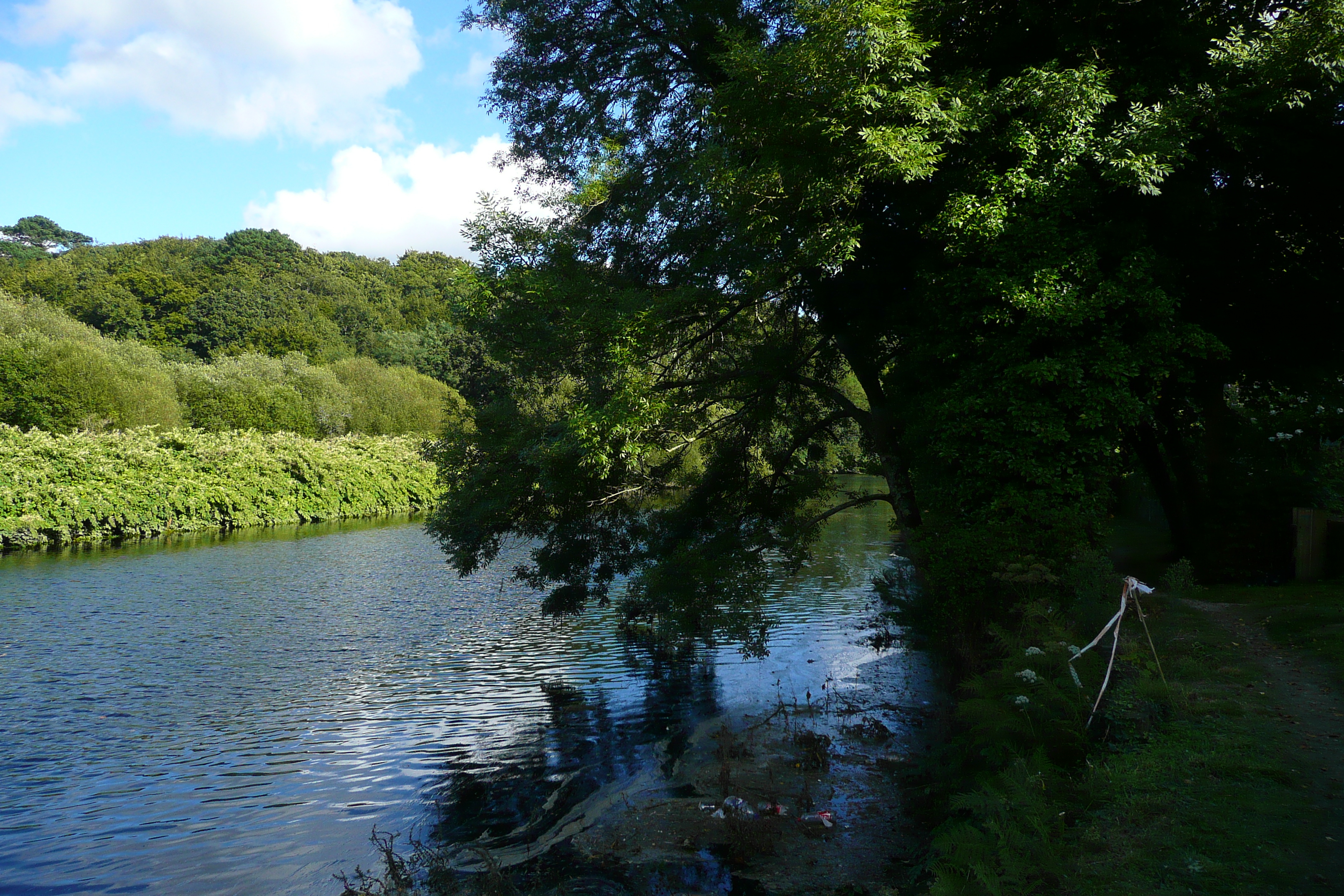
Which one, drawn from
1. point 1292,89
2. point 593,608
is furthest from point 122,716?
point 1292,89

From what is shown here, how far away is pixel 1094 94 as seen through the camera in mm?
8852

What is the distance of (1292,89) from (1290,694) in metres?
6.30

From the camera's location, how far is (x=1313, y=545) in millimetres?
11977

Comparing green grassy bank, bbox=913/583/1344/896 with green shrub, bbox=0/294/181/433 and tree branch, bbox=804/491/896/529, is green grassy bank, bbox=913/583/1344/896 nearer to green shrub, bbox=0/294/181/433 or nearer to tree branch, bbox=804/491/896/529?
tree branch, bbox=804/491/896/529

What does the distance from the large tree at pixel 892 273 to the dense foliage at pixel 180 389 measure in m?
17.5

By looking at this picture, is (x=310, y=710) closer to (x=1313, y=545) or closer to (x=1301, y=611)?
(x=1301, y=611)

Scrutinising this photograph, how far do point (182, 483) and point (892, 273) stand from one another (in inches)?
1264

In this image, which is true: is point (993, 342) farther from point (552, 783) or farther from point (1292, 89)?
point (552, 783)

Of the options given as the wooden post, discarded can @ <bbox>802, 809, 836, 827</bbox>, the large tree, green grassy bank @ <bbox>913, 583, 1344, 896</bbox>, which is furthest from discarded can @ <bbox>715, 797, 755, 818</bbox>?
the wooden post

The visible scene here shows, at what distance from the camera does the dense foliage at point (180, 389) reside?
4134 centimetres

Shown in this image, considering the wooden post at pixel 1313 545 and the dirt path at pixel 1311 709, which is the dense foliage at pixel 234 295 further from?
the dirt path at pixel 1311 709

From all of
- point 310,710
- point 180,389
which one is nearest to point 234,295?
point 180,389

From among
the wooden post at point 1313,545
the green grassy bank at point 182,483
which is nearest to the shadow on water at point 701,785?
the wooden post at point 1313,545

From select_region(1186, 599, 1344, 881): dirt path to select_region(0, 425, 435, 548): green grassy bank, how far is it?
838 inches
